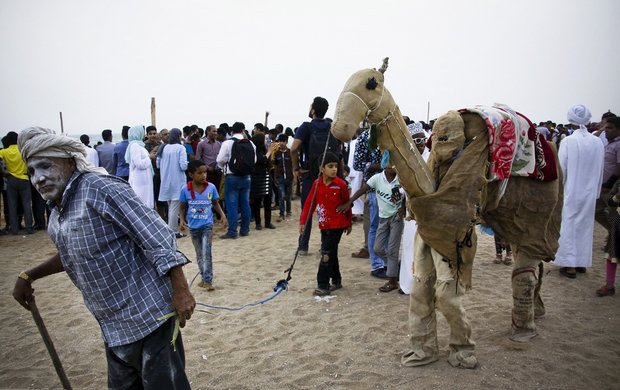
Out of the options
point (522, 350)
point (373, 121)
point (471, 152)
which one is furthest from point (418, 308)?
point (373, 121)

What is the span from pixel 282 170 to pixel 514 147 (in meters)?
7.52

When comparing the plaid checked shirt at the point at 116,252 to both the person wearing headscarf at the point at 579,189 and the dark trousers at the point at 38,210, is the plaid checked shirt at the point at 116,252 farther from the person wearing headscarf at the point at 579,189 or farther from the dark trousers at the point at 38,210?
the dark trousers at the point at 38,210

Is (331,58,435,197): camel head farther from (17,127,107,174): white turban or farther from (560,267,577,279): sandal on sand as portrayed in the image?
(560,267,577,279): sandal on sand

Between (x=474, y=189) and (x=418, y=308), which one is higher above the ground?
(x=474, y=189)

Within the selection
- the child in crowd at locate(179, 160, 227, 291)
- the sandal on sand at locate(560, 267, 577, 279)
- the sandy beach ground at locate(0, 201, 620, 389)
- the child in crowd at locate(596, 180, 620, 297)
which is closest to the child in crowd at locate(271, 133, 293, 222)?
the sandy beach ground at locate(0, 201, 620, 389)

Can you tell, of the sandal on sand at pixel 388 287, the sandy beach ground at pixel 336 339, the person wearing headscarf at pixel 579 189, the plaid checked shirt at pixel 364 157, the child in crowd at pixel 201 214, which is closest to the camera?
the sandy beach ground at pixel 336 339

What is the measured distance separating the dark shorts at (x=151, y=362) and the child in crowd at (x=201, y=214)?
3.33m

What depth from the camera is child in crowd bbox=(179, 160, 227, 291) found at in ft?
19.0

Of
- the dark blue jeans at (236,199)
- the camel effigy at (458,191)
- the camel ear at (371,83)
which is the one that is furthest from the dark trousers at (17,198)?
the camel ear at (371,83)

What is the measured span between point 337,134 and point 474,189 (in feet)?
3.81

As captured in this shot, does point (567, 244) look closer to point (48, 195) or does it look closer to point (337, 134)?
point (337, 134)

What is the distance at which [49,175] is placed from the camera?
7.71 feet

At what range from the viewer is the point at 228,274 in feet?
21.8

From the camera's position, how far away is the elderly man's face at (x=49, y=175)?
91.8 inches
